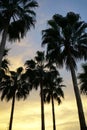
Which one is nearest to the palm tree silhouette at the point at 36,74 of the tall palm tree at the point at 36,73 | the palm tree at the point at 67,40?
the tall palm tree at the point at 36,73

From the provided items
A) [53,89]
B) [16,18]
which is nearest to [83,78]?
[53,89]

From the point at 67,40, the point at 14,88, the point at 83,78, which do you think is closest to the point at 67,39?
the point at 67,40

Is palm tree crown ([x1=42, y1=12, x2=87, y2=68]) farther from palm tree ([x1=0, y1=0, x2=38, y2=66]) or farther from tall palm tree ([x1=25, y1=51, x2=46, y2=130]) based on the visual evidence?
tall palm tree ([x1=25, y1=51, x2=46, y2=130])

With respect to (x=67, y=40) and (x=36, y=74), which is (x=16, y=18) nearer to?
(x=67, y=40)

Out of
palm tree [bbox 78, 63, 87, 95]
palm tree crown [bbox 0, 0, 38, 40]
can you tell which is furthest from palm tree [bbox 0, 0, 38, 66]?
palm tree [bbox 78, 63, 87, 95]

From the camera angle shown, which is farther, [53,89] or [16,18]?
[53,89]

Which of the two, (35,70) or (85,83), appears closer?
(85,83)

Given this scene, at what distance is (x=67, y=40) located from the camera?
23547 mm

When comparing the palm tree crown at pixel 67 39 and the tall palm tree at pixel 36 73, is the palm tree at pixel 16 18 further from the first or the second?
the tall palm tree at pixel 36 73

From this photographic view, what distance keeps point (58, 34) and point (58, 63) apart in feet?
9.65

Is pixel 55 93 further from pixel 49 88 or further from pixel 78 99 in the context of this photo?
pixel 78 99

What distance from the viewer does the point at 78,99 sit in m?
21.0

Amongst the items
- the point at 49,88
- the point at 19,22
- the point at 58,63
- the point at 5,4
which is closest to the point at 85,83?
the point at 49,88

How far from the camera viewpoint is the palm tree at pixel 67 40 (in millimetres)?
23609
